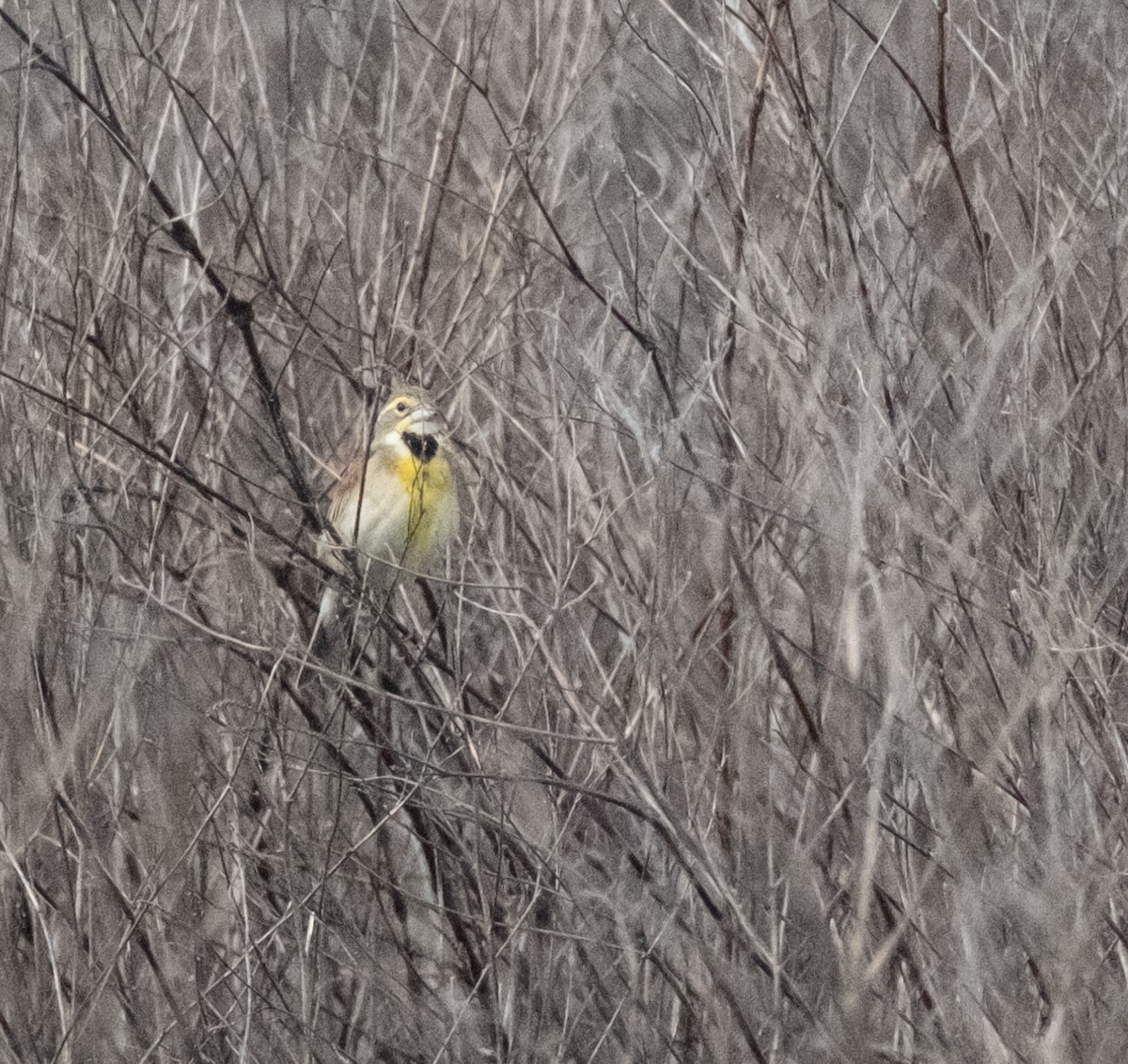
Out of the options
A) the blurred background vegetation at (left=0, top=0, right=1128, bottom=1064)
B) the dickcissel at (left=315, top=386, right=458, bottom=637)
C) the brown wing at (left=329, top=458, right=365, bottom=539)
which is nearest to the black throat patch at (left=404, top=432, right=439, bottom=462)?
the dickcissel at (left=315, top=386, right=458, bottom=637)

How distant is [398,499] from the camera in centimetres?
543

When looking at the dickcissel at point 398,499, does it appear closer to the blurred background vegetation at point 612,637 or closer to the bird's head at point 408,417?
the bird's head at point 408,417

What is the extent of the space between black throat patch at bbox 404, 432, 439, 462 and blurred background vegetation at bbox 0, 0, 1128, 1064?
0.46 meters

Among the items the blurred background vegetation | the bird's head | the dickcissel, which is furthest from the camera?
the dickcissel

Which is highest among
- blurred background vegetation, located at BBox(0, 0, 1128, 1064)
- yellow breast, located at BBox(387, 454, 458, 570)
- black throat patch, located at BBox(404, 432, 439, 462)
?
black throat patch, located at BBox(404, 432, 439, 462)

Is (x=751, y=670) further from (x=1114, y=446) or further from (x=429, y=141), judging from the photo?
(x=429, y=141)

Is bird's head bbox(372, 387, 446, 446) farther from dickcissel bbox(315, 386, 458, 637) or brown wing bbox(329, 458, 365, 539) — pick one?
brown wing bbox(329, 458, 365, 539)

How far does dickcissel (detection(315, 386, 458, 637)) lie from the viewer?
203 inches

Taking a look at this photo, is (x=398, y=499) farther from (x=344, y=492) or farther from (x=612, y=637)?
(x=612, y=637)

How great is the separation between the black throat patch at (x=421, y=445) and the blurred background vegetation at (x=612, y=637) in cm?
46

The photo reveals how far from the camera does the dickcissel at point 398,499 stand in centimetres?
516

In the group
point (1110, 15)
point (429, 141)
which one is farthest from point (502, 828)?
point (429, 141)

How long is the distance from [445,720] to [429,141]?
2879 mm

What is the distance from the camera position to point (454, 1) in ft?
19.0
